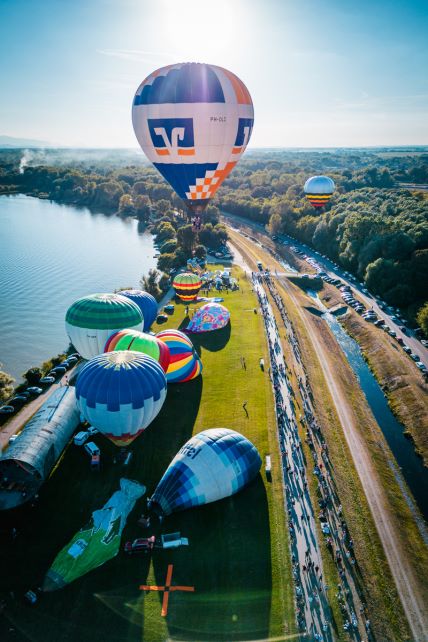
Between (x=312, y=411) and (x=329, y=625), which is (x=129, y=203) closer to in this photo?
(x=312, y=411)

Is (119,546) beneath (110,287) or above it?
above

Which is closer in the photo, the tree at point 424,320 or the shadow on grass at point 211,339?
the shadow on grass at point 211,339

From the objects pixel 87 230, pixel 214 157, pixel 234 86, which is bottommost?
pixel 87 230

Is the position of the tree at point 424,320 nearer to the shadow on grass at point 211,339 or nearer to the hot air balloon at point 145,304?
the shadow on grass at point 211,339

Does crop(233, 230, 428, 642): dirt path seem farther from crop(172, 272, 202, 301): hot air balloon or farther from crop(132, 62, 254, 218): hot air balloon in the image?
crop(132, 62, 254, 218): hot air balloon

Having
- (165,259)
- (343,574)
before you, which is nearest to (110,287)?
(165,259)

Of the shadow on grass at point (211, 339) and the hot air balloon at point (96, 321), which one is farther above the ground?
the hot air balloon at point (96, 321)

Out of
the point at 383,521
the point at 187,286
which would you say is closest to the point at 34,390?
the point at 187,286

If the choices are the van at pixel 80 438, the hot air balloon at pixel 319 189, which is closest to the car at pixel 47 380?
the van at pixel 80 438
